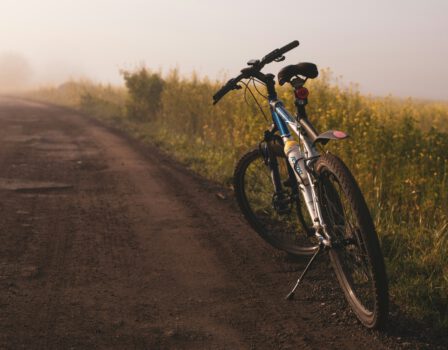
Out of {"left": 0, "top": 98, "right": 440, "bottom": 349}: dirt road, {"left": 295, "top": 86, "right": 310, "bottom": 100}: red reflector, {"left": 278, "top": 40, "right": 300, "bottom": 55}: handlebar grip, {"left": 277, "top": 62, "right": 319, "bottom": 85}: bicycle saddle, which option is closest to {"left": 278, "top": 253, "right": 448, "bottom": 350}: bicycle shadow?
{"left": 0, "top": 98, "right": 440, "bottom": 349}: dirt road

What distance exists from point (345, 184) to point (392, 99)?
630cm

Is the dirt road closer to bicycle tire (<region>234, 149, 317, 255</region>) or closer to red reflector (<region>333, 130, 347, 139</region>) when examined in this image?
bicycle tire (<region>234, 149, 317, 255</region>)

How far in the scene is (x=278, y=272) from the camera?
439 cm

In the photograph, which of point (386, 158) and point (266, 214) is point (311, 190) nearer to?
point (266, 214)

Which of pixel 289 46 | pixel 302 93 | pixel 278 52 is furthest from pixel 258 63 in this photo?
pixel 302 93

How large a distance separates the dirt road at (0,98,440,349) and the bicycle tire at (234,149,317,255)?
0.14 meters

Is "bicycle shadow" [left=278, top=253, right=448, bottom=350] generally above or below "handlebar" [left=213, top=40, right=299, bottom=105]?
below

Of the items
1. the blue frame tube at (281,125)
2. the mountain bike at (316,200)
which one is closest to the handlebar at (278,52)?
the mountain bike at (316,200)

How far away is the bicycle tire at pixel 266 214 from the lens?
15.9 feet

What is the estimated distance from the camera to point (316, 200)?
3676 millimetres

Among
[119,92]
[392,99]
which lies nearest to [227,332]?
[392,99]

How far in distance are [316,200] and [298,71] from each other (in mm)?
974

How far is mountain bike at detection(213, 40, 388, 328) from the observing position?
315cm

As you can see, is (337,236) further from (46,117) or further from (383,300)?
(46,117)
